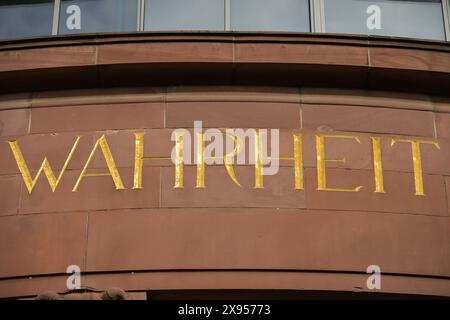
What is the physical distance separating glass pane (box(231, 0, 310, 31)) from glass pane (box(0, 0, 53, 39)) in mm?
2744

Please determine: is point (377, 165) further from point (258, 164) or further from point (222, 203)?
→ point (222, 203)

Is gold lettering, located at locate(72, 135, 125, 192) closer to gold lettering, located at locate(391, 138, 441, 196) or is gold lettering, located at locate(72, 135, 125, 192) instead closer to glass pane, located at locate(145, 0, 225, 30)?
→ glass pane, located at locate(145, 0, 225, 30)

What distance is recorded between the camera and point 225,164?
14.6 m

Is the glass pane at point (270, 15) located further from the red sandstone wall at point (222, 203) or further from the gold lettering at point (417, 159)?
the gold lettering at point (417, 159)

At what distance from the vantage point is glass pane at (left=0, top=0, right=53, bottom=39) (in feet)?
54.0

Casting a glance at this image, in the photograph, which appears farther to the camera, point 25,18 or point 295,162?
point 25,18

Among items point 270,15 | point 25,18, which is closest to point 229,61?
point 270,15

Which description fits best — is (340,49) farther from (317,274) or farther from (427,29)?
(317,274)

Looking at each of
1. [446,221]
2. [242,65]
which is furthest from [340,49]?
[446,221]

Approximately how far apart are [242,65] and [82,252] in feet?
10.9

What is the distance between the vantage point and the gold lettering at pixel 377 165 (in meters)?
14.6

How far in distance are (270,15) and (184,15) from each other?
125 centimetres

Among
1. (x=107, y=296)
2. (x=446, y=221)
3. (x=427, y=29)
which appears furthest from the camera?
(x=427, y=29)

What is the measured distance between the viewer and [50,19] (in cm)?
1647
